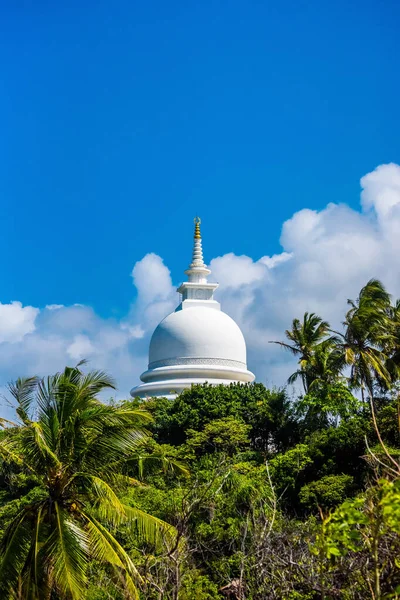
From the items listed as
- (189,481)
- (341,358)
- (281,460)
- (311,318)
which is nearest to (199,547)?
(189,481)

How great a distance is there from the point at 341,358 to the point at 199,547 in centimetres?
1384

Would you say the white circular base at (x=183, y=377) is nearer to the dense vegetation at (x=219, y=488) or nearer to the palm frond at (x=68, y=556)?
the dense vegetation at (x=219, y=488)

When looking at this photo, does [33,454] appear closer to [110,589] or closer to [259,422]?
[110,589]

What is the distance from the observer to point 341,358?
35.2 m

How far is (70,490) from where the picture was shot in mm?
17109

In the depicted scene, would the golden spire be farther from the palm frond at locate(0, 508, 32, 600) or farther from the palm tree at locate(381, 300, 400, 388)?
the palm frond at locate(0, 508, 32, 600)

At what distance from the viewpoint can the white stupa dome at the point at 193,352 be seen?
4622 cm

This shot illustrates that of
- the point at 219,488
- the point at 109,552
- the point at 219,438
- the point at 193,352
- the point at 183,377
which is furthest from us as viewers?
the point at 193,352

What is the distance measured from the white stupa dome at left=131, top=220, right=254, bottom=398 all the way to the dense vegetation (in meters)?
5.81

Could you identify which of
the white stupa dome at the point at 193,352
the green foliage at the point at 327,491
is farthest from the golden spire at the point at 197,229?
the green foliage at the point at 327,491

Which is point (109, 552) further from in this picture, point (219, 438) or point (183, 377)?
point (183, 377)

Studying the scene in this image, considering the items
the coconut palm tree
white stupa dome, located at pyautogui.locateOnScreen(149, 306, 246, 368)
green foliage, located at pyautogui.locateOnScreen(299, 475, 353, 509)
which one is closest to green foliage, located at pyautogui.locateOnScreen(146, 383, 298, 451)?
the coconut palm tree

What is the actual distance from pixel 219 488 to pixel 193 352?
2548cm

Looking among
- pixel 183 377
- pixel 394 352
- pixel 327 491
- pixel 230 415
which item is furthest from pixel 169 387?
pixel 327 491
